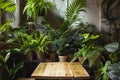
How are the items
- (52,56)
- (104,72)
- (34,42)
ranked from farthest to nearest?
(52,56) < (34,42) < (104,72)

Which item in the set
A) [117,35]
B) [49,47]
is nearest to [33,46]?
[49,47]

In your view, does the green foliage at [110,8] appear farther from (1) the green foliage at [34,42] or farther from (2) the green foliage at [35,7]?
(1) the green foliage at [34,42]

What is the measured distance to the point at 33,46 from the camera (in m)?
4.09

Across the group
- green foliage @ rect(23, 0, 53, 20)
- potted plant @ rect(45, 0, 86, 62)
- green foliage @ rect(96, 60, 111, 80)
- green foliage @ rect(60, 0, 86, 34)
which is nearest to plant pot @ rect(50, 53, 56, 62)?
potted plant @ rect(45, 0, 86, 62)

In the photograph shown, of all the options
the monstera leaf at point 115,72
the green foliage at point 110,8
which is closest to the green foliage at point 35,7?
the green foliage at point 110,8

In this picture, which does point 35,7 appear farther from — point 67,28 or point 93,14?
point 93,14

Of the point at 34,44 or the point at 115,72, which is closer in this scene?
the point at 115,72

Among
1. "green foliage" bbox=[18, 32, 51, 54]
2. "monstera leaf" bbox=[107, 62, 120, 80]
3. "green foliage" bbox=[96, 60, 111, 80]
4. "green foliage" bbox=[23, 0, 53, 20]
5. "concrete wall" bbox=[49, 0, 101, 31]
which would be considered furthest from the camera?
"concrete wall" bbox=[49, 0, 101, 31]

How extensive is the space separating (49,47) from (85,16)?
3.23ft

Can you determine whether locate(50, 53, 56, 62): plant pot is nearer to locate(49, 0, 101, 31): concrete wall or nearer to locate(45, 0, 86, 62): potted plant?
locate(45, 0, 86, 62): potted plant

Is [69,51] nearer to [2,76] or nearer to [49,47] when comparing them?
[49,47]

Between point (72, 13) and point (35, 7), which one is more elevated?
point (35, 7)

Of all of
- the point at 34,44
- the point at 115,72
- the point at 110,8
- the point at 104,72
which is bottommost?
the point at 104,72

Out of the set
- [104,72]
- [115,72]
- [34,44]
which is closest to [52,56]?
[34,44]
